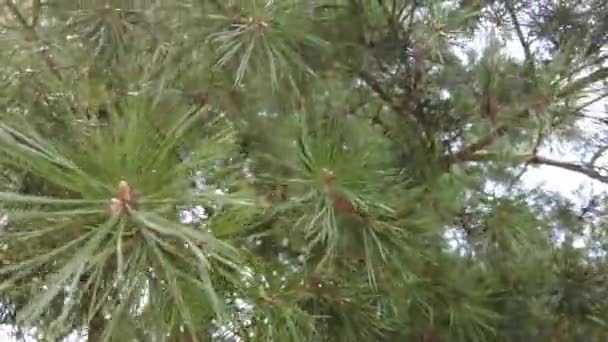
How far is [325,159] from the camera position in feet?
2.11

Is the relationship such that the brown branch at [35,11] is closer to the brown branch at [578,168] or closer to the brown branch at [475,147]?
the brown branch at [475,147]

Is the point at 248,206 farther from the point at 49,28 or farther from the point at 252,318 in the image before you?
the point at 49,28

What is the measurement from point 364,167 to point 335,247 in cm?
9

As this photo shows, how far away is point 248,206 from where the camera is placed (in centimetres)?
57

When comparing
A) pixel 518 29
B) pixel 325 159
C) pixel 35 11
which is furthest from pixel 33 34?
pixel 518 29

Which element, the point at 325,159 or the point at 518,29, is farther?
the point at 518,29

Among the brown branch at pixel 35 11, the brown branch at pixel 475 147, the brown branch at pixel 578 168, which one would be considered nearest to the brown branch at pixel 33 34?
the brown branch at pixel 35 11

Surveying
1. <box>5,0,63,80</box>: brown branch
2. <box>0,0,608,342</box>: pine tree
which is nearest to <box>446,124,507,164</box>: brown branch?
<box>0,0,608,342</box>: pine tree

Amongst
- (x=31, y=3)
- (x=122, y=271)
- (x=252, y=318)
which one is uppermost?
(x=31, y=3)

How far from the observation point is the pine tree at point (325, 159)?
0.58 m

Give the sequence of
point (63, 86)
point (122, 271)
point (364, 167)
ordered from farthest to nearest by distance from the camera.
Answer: point (63, 86)
point (364, 167)
point (122, 271)

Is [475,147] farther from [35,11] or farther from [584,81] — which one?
[35,11]

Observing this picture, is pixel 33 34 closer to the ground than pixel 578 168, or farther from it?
farther from it

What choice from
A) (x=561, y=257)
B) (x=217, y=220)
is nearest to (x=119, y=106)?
(x=217, y=220)
